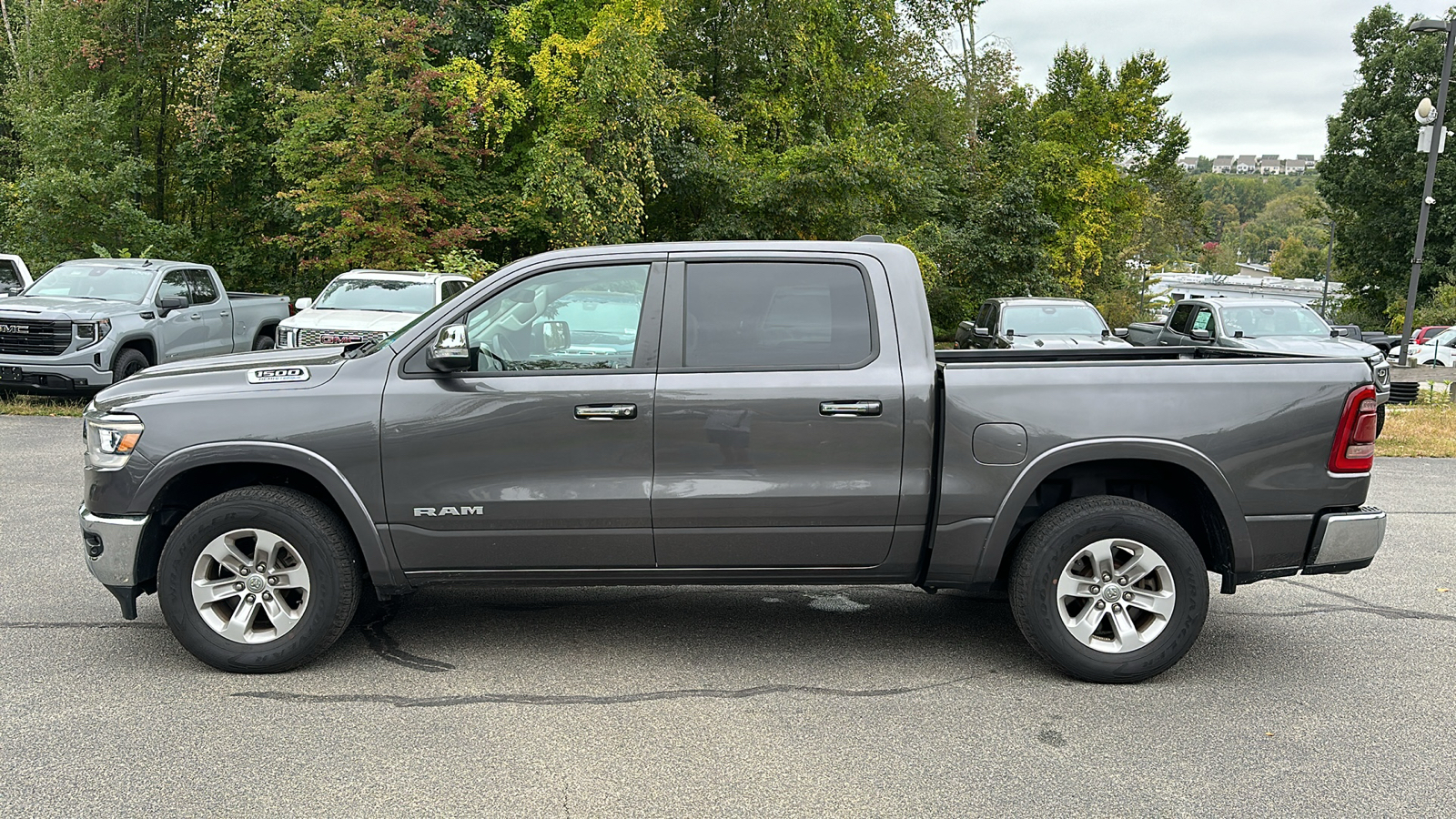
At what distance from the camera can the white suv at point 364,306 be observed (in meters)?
13.3

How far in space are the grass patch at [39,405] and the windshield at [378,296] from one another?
3.12m

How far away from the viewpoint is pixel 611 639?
530 cm

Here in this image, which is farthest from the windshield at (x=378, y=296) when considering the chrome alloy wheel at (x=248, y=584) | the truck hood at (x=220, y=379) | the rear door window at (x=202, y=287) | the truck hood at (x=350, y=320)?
the chrome alloy wheel at (x=248, y=584)

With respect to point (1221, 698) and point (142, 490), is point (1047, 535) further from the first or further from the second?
point (142, 490)

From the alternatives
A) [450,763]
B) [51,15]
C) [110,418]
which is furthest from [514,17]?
[450,763]

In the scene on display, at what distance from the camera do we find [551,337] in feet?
15.8

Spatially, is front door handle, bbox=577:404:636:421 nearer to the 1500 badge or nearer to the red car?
the 1500 badge

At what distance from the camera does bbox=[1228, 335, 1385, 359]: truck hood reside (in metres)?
15.3

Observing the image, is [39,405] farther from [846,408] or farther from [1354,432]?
[1354,432]

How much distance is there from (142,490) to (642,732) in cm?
234

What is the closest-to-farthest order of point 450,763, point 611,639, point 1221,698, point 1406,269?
point 450,763, point 1221,698, point 611,639, point 1406,269

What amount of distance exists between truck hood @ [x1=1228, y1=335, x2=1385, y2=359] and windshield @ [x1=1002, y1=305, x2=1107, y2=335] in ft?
6.67

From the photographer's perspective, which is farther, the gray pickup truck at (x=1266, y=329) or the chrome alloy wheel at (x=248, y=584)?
the gray pickup truck at (x=1266, y=329)

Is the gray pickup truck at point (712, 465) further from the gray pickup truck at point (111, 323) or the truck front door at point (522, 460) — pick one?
the gray pickup truck at point (111, 323)
